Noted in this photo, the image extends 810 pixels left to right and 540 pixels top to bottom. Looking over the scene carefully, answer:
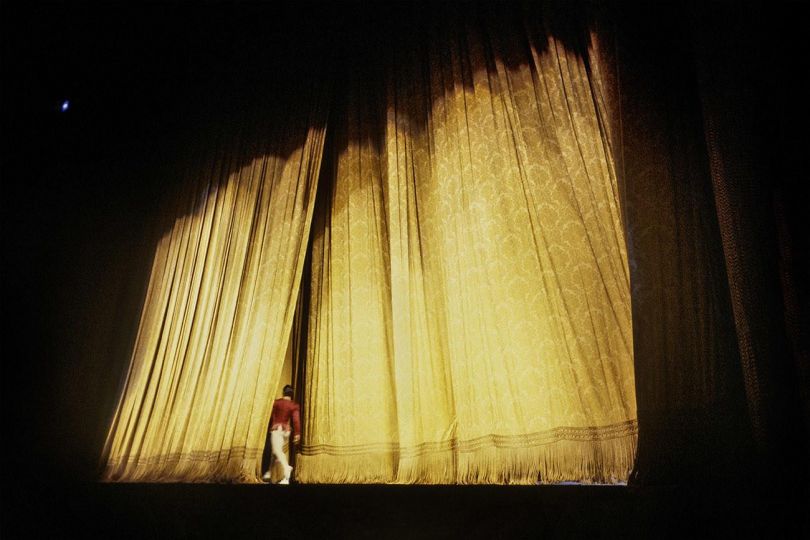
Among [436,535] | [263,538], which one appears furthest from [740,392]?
[263,538]

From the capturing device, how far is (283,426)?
3.94 meters

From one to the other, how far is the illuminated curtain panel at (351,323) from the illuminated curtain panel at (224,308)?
0.80 ft

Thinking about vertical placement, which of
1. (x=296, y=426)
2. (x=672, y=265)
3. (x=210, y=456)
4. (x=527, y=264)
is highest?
(x=527, y=264)

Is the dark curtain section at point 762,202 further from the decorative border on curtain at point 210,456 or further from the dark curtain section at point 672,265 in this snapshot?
the decorative border on curtain at point 210,456

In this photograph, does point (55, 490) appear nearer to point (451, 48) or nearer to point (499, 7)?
point (451, 48)

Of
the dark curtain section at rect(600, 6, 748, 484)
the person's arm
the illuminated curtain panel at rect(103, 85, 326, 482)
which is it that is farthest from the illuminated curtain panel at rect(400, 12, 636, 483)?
the person's arm

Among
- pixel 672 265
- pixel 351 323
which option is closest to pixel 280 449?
pixel 351 323

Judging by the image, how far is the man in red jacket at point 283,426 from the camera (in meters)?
3.89

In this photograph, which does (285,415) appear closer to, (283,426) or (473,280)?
(283,426)

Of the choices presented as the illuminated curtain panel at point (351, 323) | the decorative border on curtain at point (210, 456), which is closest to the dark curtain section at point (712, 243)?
the illuminated curtain panel at point (351, 323)

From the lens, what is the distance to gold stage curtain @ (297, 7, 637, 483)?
284 centimetres

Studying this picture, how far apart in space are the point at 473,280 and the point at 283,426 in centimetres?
171

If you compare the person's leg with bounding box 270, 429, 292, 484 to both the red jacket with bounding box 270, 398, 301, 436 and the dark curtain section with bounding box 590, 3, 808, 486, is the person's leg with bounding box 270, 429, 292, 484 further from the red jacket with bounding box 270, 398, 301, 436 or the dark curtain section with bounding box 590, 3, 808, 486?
the dark curtain section with bounding box 590, 3, 808, 486

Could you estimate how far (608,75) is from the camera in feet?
8.38
